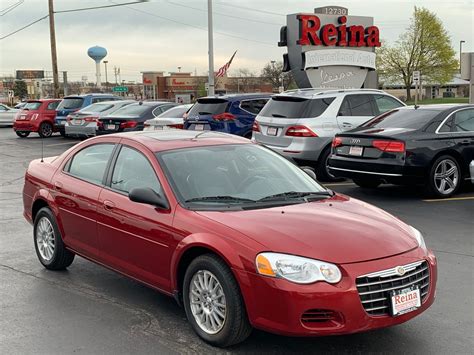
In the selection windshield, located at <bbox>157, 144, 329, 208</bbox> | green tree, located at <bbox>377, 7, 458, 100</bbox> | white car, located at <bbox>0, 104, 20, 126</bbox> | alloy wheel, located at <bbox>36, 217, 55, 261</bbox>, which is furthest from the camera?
green tree, located at <bbox>377, 7, 458, 100</bbox>

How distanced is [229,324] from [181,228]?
800 mm

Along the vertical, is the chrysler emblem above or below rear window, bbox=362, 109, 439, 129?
below

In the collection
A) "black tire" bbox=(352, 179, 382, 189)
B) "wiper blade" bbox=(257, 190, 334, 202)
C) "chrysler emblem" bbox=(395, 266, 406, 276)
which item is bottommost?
"black tire" bbox=(352, 179, 382, 189)

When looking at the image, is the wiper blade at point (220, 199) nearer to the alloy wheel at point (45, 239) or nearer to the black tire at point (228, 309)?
the black tire at point (228, 309)

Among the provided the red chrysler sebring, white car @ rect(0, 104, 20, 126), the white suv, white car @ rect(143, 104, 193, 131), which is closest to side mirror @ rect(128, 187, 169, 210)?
the red chrysler sebring

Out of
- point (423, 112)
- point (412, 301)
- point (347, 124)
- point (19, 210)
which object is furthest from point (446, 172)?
point (19, 210)

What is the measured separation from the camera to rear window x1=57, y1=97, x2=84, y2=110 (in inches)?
933

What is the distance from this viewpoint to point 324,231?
408 centimetres

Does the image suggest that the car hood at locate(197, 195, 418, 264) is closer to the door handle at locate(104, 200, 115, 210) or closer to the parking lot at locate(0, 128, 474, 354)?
the parking lot at locate(0, 128, 474, 354)

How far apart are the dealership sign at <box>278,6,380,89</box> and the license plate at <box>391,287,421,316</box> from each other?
20.2 metres

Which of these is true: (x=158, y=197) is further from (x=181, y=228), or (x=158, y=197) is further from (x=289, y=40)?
(x=289, y=40)

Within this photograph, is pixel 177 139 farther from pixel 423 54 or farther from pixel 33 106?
pixel 423 54

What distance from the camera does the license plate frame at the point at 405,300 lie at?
3848 millimetres

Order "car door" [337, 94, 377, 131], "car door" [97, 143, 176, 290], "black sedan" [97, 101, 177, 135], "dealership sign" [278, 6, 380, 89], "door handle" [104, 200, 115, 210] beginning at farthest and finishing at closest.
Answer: "dealership sign" [278, 6, 380, 89] < "black sedan" [97, 101, 177, 135] < "car door" [337, 94, 377, 131] < "door handle" [104, 200, 115, 210] < "car door" [97, 143, 176, 290]
